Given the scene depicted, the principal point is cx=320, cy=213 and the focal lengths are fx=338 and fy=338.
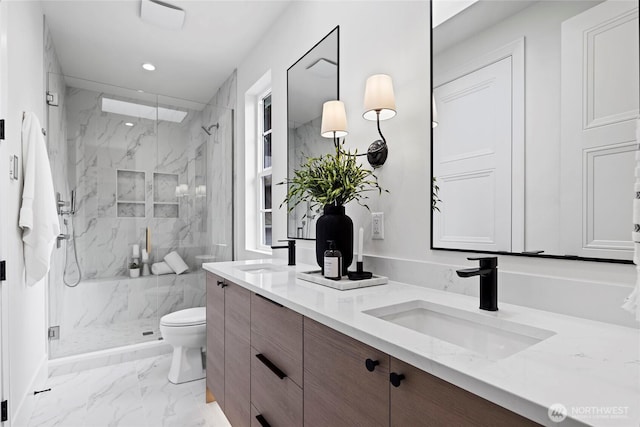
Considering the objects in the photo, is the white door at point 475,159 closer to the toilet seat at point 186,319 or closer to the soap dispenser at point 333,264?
the soap dispenser at point 333,264

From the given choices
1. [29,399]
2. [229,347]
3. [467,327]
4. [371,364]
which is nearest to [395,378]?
[371,364]

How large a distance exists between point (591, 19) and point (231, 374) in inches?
73.9

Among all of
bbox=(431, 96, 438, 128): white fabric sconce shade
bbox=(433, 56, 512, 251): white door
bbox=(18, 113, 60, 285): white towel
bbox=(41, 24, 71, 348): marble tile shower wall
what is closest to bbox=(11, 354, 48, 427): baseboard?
bbox=(41, 24, 71, 348): marble tile shower wall

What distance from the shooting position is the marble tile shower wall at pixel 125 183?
293 cm

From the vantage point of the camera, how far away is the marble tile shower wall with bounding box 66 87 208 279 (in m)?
2.93

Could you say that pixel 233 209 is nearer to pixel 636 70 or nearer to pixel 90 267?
pixel 90 267

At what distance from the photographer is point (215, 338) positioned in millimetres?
1888

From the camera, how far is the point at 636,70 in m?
0.80

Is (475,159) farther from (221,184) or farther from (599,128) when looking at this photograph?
(221,184)

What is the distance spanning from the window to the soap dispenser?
1.39m

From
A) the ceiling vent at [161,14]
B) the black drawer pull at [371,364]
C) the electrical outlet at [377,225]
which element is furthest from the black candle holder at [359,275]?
the ceiling vent at [161,14]

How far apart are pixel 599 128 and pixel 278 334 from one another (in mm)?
1128

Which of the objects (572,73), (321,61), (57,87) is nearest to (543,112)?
(572,73)

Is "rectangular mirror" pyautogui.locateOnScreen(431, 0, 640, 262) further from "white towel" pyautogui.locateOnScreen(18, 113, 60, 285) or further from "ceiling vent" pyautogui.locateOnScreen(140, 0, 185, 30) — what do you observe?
"white towel" pyautogui.locateOnScreen(18, 113, 60, 285)
